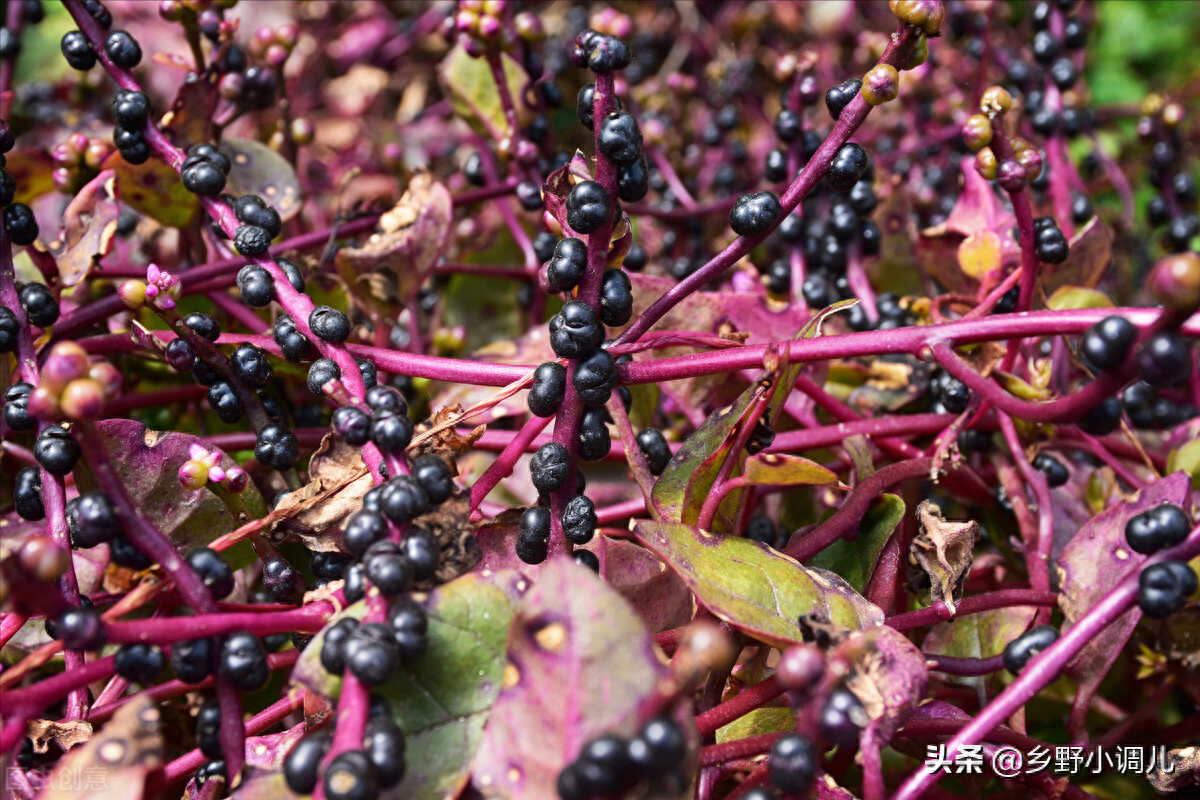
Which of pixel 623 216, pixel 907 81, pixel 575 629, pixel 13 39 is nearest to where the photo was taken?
pixel 575 629

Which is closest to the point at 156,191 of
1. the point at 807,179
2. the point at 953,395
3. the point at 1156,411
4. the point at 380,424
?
the point at 380,424

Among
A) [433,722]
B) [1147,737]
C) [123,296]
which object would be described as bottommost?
[1147,737]

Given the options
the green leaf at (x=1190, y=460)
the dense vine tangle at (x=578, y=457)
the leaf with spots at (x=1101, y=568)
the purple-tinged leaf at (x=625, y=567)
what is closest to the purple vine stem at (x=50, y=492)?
the dense vine tangle at (x=578, y=457)

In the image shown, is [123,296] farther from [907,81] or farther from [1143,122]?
[1143,122]

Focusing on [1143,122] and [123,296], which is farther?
[1143,122]

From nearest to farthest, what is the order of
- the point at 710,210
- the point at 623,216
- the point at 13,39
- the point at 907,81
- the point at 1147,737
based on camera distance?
1. the point at 623,216
2. the point at 1147,737
3. the point at 13,39
4. the point at 710,210
5. the point at 907,81

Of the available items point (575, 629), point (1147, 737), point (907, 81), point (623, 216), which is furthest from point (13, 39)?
point (1147, 737)

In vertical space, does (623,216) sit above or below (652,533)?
above

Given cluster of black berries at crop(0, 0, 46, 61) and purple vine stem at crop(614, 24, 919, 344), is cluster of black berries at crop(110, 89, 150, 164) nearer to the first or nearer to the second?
cluster of black berries at crop(0, 0, 46, 61)
